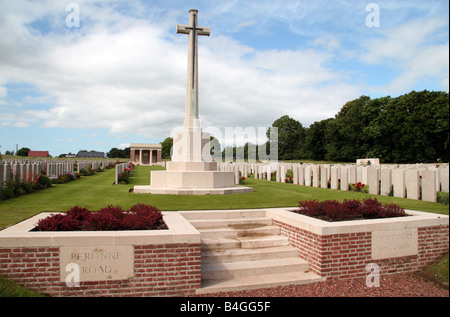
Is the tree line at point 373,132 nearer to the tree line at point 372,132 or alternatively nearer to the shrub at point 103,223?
the tree line at point 372,132

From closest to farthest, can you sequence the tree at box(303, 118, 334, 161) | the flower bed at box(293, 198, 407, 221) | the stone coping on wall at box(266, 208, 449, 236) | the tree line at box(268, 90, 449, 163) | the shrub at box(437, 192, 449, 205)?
1. the shrub at box(437, 192, 449, 205)
2. the stone coping on wall at box(266, 208, 449, 236)
3. the flower bed at box(293, 198, 407, 221)
4. the tree line at box(268, 90, 449, 163)
5. the tree at box(303, 118, 334, 161)

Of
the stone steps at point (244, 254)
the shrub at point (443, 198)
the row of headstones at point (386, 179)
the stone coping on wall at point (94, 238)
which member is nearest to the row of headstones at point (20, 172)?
the stone coping on wall at point (94, 238)

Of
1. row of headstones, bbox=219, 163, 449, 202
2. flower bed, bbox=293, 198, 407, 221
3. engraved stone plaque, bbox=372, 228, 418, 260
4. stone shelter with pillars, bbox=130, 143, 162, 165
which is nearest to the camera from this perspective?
engraved stone plaque, bbox=372, 228, 418, 260

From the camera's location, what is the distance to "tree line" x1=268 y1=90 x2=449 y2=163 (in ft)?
90.0

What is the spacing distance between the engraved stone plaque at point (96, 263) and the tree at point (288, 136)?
51.6m

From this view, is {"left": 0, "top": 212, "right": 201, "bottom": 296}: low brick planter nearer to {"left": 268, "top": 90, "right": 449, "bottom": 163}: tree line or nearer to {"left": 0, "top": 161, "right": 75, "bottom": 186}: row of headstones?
{"left": 0, "top": 161, "right": 75, "bottom": 186}: row of headstones

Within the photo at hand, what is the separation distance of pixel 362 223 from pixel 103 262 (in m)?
3.67

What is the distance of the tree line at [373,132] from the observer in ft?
90.0

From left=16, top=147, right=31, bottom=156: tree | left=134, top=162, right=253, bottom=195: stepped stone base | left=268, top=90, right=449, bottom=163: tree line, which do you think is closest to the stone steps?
left=134, top=162, right=253, bottom=195: stepped stone base

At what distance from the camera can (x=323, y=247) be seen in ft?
15.4

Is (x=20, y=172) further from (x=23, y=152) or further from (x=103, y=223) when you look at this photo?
(x=23, y=152)

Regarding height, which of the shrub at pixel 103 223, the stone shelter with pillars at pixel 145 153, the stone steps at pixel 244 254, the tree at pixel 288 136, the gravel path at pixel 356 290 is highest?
the tree at pixel 288 136

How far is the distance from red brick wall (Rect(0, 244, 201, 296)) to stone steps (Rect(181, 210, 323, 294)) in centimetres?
33

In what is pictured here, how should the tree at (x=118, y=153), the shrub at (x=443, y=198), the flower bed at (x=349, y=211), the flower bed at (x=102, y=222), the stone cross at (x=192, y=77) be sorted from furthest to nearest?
the tree at (x=118, y=153), the stone cross at (x=192, y=77), the flower bed at (x=349, y=211), the flower bed at (x=102, y=222), the shrub at (x=443, y=198)
